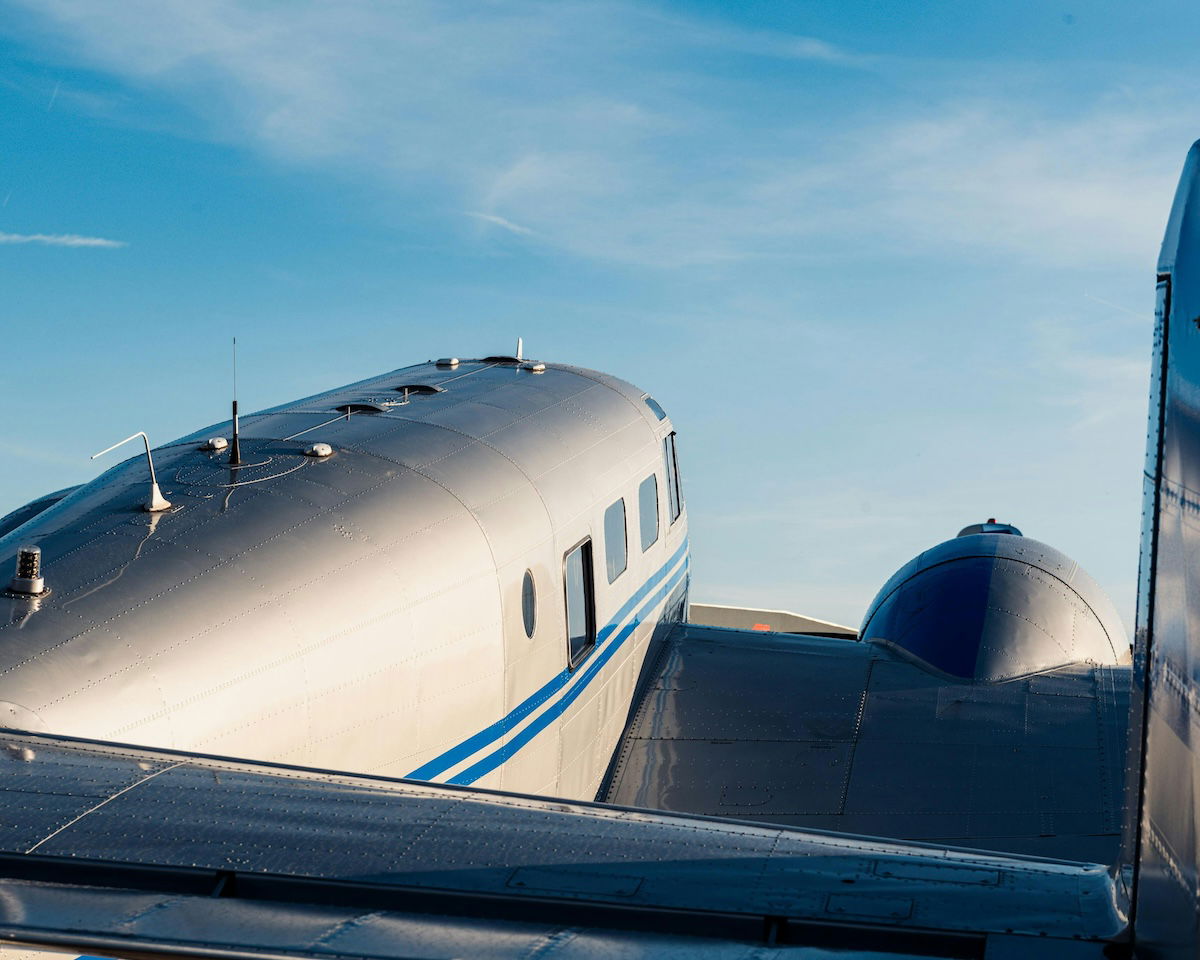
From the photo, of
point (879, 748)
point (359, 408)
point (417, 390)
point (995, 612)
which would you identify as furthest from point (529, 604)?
point (995, 612)

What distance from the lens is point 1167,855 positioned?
131 inches

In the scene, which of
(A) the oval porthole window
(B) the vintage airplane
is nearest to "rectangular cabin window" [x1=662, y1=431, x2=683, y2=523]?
(B) the vintage airplane

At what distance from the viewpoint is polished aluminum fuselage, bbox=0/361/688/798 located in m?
6.25

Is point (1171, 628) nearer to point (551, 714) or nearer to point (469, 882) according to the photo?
point (469, 882)

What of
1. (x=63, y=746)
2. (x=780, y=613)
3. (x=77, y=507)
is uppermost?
(x=77, y=507)

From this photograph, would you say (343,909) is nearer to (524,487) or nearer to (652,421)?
(524,487)

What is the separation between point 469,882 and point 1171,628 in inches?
80.9

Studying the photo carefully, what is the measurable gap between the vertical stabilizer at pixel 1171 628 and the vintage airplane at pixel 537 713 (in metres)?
0.01

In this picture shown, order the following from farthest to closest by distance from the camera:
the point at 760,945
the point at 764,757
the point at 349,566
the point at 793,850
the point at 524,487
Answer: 1. the point at 764,757
2. the point at 524,487
3. the point at 349,566
4. the point at 793,850
5. the point at 760,945

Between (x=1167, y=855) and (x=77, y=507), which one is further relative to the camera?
(x=77, y=507)

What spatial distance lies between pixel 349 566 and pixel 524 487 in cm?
231

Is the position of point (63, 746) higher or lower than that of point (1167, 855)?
lower

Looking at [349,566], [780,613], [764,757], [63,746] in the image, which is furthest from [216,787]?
[780,613]

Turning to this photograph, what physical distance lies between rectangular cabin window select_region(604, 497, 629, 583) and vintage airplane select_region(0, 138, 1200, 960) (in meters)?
0.06
